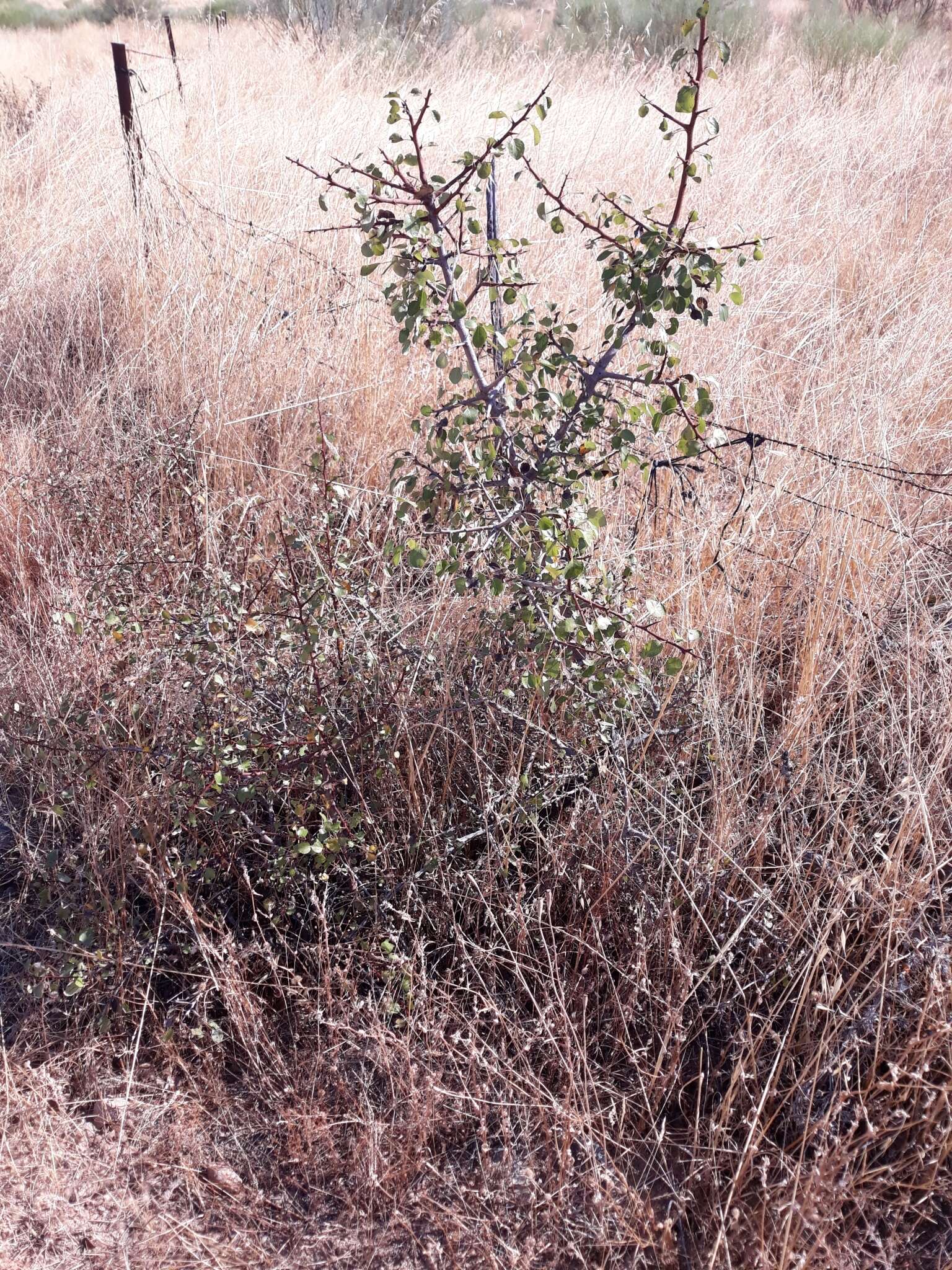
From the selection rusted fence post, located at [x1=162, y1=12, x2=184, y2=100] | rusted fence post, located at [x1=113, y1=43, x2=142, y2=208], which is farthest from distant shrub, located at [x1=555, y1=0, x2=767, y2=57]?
rusted fence post, located at [x1=113, y1=43, x2=142, y2=208]

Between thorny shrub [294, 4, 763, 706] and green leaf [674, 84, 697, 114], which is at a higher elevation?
green leaf [674, 84, 697, 114]

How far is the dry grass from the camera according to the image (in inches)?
58.6

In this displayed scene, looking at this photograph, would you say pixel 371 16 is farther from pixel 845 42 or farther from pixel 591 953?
pixel 591 953

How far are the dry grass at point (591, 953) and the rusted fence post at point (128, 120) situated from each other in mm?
1688

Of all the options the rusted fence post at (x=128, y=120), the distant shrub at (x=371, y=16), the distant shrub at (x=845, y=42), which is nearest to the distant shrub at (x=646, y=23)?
the distant shrub at (x=845, y=42)

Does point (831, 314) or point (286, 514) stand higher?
point (831, 314)

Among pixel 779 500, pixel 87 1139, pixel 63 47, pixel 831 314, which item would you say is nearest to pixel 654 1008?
pixel 87 1139

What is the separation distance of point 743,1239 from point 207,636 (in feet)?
4.69

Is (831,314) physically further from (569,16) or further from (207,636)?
(569,16)

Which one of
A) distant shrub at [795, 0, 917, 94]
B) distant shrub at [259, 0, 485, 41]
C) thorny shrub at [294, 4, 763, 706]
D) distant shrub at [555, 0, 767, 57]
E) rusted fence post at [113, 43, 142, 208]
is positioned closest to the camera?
thorny shrub at [294, 4, 763, 706]

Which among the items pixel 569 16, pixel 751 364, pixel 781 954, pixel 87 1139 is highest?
pixel 569 16

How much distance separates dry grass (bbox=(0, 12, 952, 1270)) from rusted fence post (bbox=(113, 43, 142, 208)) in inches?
66.5

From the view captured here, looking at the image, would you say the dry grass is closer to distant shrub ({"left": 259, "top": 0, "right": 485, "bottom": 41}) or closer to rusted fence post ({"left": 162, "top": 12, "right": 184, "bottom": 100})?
rusted fence post ({"left": 162, "top": 12, "right": 184, "bottom": 100})

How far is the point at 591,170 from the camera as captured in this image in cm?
523
